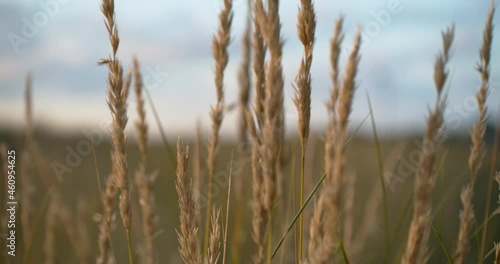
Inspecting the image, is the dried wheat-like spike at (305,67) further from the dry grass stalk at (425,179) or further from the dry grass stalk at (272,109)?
the dry grass stalk at (425,179)

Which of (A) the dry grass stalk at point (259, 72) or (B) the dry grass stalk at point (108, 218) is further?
(B) the dry grass stalk at point (108, 218)

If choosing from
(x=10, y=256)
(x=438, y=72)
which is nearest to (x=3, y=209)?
(x=10, y=256)

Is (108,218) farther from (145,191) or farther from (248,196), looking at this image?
(248,196)

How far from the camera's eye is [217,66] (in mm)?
1640

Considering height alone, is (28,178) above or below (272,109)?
below

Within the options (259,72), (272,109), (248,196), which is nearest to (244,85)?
(259,72)

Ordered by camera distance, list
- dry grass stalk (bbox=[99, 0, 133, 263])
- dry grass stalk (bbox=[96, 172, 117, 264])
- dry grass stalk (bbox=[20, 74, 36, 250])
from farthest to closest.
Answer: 1. dry grass stalk (bbox=[20, 74, 36, 250])
2. dry grass stalk (bbox=[96, 172, 117, 264])
3. dry grass stalk (bbox=[99, 0, 133, 263])

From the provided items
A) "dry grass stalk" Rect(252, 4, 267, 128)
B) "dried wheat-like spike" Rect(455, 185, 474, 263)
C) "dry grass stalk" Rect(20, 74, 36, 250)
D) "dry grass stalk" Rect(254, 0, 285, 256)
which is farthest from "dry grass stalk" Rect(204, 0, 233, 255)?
"dry grass stalk" Rect(20, 74, 36, 250)

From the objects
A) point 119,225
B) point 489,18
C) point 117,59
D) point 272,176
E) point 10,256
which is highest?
point 489,18

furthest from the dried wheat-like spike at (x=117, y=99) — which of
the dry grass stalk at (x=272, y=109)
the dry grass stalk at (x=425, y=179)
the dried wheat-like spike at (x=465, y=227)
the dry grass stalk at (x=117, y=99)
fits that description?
the dried wheat-like spike at (x=465, y=227)

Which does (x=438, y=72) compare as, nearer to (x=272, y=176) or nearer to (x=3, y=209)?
(x=272, y=176)

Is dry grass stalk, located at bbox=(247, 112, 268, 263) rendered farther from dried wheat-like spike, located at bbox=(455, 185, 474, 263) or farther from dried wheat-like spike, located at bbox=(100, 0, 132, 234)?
dried wheat-like spike, located at bbox=(455, 185, 474, 263)

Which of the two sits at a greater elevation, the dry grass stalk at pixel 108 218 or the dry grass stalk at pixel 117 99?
the dry grass stalk at pixel 117 99

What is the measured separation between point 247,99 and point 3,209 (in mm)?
1610
